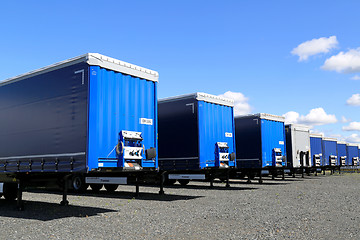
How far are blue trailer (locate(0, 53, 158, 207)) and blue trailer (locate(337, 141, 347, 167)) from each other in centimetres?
2797

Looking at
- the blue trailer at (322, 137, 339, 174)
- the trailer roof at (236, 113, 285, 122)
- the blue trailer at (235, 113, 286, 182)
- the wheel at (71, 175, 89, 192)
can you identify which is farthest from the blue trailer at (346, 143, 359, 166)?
the wheel at (71, 175, 89, 192)

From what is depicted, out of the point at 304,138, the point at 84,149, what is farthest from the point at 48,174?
the point at 304,138

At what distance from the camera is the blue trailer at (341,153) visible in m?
33.1

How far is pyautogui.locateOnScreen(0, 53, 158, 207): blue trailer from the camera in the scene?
8492 millimetres

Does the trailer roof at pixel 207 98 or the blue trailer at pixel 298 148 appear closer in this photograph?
the trailer roof at pixel 207 98

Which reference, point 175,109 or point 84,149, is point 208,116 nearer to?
point 175,109

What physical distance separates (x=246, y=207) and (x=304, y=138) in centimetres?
1636

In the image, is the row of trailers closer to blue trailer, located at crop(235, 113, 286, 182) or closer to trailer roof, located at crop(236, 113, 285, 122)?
blue trailer, located at crop(235, 113, 286, 182)

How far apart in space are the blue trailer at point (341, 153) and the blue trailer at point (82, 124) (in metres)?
28.0

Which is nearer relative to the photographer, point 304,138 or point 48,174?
point 48,174

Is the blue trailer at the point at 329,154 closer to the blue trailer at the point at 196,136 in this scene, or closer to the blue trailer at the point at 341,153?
the blue trailer at the point at 341,153

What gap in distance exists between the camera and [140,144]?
31.7ft

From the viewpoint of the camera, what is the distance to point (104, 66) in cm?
880

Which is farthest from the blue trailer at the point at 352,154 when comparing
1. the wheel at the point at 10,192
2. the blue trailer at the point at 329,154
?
the wheel at the point at 10,192
